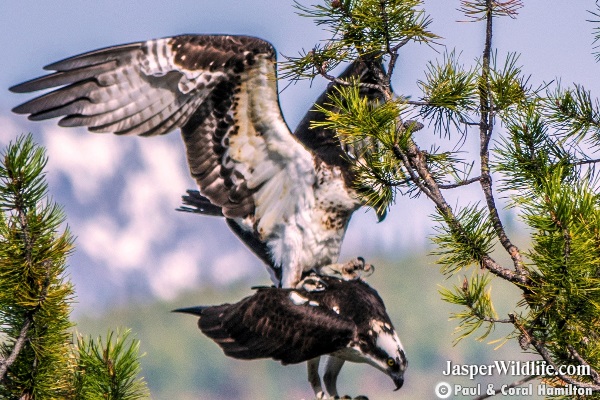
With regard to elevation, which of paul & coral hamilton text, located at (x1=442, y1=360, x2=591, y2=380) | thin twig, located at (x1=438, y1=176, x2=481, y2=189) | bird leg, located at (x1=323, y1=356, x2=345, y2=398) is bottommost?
paul & coral hamilton text, located at (x1=442, y1=360, x2=591, y2=380)

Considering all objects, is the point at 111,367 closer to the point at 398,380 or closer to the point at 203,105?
the point at 398,380

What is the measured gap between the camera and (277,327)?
14.4ft

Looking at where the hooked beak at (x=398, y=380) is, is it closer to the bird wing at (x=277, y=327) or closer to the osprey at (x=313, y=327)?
the osprey at (x=313, y=327)

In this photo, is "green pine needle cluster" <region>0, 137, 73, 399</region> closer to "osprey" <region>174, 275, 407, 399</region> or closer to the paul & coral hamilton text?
"osprey" <region>174, 275, 407, 399</region>

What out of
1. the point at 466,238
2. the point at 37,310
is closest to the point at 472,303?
the point at 466,238

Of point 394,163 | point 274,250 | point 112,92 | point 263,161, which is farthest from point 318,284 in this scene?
point 112,92

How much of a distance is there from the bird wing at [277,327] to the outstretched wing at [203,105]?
648 mm

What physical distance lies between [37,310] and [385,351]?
1.70 metres

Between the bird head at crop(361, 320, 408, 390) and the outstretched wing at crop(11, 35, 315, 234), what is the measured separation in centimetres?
98

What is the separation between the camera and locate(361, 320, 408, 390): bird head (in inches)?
169

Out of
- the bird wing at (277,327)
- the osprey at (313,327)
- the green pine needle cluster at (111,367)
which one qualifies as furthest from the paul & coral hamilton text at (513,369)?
the green pine needle cluster at (111,367)

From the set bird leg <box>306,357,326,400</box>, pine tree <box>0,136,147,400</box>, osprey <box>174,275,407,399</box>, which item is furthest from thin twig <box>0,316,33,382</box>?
bird leg <box>306,357,326,400</box>

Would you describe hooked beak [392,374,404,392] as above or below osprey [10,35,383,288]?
below

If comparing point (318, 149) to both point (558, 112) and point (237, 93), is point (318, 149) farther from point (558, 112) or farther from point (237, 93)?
point (558, 112)
